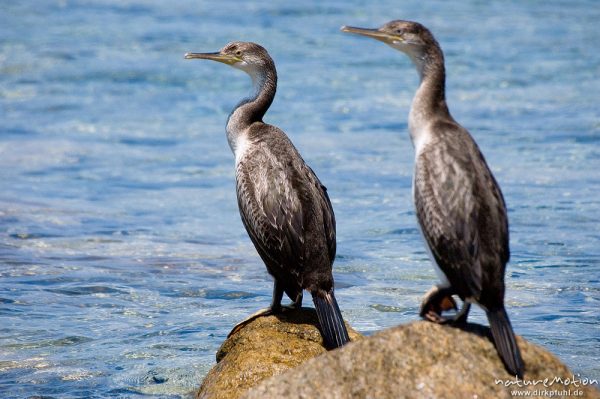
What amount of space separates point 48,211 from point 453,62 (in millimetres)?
10744

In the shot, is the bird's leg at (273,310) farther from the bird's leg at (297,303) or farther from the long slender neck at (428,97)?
the long slender neck at (428,97)

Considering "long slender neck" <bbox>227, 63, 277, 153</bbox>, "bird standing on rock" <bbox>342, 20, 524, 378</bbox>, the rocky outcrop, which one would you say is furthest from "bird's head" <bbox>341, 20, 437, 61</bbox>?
the rocky outcrop

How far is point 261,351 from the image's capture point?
7.04m

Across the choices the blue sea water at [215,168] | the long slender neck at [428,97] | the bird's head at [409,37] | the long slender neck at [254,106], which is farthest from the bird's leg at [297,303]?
the bird's head at [409,37]

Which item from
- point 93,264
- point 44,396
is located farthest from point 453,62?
point 44,396

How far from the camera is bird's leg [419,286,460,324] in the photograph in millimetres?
6102

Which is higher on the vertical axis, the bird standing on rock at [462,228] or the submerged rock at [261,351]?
the bird standing on rock at [462,228]

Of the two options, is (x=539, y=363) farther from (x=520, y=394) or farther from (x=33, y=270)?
(x=33, y=270)

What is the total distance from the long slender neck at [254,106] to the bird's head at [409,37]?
1584 mm

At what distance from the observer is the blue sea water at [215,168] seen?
9.25 meters

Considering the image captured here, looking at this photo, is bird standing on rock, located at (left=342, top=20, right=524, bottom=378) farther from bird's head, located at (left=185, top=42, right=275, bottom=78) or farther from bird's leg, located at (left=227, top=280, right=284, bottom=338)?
bird's head, located at (left=185, top=42, right=275, bottom=78)

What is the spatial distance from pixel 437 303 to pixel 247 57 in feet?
11.7

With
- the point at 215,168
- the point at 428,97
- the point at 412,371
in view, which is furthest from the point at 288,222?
the point at 215,168

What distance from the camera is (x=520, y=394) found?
5.68 m
